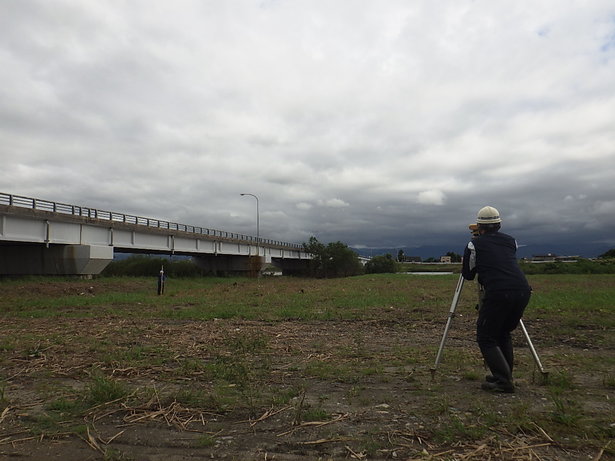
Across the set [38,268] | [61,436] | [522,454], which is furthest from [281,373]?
[38,268]

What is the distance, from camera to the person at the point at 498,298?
15.2ft

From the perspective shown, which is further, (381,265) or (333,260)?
(381,265)

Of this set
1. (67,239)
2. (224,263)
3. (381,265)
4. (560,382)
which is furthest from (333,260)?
(560,382)

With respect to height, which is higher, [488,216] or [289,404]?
[488,216]

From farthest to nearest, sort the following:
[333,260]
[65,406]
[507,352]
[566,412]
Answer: [333,260], [507,352], [65,406], [566,412]

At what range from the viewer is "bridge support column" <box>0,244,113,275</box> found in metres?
31.3

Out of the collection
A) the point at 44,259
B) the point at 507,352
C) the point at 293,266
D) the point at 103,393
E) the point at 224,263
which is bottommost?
the point at 103,393

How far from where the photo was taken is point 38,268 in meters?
31.5

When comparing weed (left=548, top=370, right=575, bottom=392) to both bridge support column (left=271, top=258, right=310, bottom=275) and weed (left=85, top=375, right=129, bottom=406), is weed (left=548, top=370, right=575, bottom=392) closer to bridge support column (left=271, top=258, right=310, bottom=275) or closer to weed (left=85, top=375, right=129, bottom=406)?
weed (left=85, top=375, right=129, bottom=406)

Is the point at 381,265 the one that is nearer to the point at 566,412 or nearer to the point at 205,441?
the point at 566,412

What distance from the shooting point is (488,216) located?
5.22 meters

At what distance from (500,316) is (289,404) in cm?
247

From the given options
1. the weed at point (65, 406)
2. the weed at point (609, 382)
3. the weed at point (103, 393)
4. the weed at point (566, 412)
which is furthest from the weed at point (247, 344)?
the weed at point (609, 382)

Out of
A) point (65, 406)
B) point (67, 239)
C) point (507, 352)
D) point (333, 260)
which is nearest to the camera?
point (65, 406)
